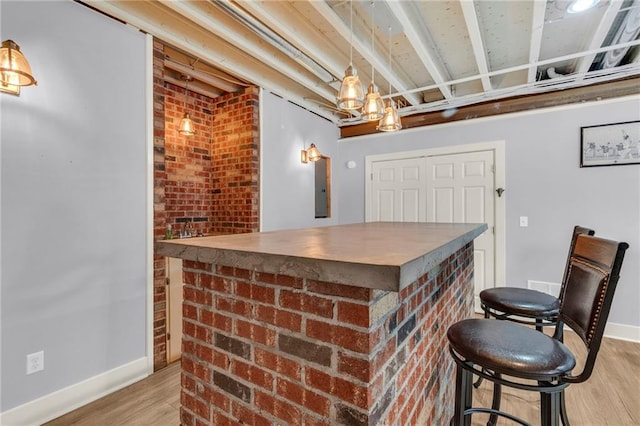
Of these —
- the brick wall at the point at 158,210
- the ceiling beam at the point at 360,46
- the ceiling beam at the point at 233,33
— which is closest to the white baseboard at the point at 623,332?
the ceiling beam at the point at 360,46

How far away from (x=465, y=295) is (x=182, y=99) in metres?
3.29

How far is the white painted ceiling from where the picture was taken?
2164mm

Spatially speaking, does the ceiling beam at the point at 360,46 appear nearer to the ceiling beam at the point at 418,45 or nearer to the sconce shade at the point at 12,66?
the ceiling beam at the point at 418,45

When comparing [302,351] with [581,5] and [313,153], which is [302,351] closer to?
[581,5]

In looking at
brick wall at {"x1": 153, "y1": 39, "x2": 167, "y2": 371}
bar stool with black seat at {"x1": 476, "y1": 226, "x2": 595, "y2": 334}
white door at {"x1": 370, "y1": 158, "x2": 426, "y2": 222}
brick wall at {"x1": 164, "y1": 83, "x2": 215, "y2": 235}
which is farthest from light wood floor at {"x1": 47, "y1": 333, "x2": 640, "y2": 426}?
white door at {"x1": 370, "y1": 158, "x2": 426, "y2": 222}

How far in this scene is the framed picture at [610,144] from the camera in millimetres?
2990

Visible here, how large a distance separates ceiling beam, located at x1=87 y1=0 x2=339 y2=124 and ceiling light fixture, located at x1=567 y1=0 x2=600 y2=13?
250cm

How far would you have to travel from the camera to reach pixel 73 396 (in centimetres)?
194

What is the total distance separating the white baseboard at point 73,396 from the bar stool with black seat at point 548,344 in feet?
7.01

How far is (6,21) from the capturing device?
1.68 metres

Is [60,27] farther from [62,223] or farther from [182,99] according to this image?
[182,99]

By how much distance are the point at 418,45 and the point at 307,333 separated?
8.05ft

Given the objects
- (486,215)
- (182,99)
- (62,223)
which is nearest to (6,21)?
(62,223)

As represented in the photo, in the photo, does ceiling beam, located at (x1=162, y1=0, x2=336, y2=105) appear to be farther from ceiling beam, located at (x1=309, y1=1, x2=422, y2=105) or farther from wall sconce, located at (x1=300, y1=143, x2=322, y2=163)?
wall sconce, located at (x1=300, y1=143, x2=322, y2=163)
